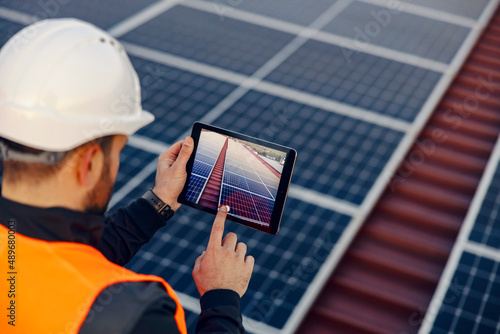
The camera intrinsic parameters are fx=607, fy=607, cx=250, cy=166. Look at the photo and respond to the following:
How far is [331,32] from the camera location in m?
6.53

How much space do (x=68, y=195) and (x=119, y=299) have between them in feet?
1.18

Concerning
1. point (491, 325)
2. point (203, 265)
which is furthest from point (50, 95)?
point (491, 325)

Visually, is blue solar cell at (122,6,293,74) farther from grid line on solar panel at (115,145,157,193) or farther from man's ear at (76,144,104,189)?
man's ear at (76,144,104,189)

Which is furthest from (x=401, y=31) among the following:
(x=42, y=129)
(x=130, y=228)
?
(x=42, y=129)

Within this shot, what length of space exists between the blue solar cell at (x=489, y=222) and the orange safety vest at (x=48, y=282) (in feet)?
9.51

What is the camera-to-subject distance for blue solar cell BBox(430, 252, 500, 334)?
347cm

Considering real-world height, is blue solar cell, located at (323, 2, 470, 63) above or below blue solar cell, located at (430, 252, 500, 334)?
below

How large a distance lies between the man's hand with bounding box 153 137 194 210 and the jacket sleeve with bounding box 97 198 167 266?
78mm

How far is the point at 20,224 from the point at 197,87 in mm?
3720

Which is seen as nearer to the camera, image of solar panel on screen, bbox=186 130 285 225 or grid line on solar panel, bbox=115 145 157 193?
image of solar panel on screen, bbox=186 130 285 225

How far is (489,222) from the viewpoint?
13.6ft

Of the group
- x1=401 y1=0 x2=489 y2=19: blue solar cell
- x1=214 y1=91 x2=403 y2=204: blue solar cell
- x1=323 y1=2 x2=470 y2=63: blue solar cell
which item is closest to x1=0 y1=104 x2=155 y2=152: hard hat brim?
x1=214 y1=91 x2=403 y2=204: blue solar cell

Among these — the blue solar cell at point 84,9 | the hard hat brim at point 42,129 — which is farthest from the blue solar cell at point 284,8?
the hard hat brim at point 42,129

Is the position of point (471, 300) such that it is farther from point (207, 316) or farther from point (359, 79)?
point (359, 79)
